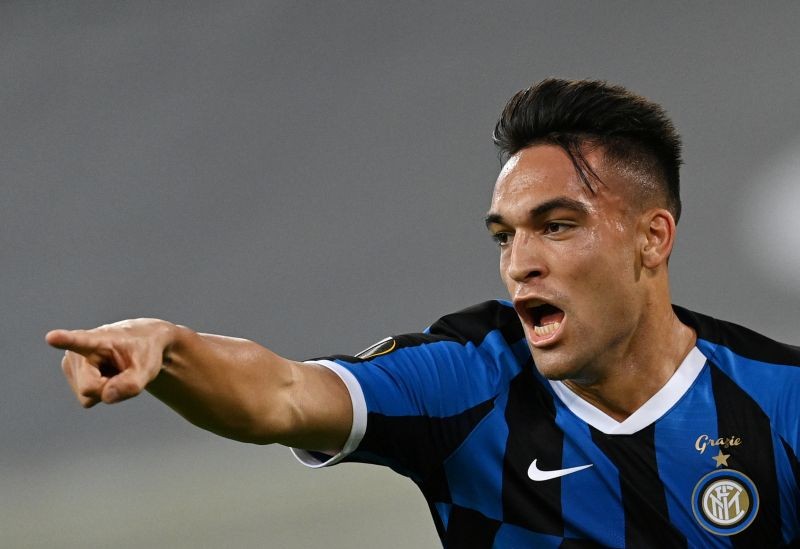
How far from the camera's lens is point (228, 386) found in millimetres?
1584

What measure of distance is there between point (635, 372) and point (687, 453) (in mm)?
193

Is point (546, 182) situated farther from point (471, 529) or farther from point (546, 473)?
point (471, 529)

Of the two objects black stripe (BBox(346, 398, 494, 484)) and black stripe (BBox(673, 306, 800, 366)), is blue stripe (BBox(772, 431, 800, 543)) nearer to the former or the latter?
black stripe (BBox(673, 306, 800, 366))

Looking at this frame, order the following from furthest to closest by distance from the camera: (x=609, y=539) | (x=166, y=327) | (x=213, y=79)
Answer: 1. (x=213, y=79)
2. (x=609, y=539)
3. (x=166, y=327)

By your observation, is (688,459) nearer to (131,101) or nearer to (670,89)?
(670,89)

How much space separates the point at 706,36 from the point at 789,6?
14.7 inches

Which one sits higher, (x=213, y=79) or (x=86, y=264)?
(x=213, y=79)

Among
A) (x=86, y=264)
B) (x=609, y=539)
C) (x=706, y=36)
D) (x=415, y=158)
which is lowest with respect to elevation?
(x=609, y=539)

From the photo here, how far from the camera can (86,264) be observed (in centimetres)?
498

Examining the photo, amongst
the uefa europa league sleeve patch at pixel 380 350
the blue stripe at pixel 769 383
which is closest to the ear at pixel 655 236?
the blue stripe at pixel 769 383

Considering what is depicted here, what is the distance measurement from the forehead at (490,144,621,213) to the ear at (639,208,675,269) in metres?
0.12

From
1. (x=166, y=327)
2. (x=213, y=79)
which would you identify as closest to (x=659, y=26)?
(x=213, y=79)

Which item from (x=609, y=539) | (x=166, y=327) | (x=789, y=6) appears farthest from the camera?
(x=789, y=6)

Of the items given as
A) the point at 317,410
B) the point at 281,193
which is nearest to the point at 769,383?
the point at 317,410
